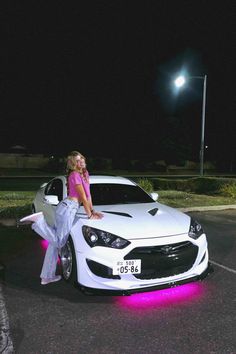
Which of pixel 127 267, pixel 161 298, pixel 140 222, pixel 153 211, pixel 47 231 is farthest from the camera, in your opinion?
pixel 153 211

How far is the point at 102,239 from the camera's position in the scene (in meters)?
4.89

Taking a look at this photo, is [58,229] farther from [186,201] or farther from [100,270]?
[186,201]

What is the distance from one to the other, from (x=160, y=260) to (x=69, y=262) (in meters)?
1.26

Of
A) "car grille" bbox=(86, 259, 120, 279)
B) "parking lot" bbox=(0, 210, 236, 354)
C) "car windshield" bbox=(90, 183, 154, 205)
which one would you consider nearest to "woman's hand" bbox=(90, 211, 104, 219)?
"car grille" bbox=(86, 259, 120, 279)

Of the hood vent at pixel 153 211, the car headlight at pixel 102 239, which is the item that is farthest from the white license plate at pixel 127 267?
the hood vent at pixel 153 211

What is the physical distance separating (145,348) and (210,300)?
4.94ft

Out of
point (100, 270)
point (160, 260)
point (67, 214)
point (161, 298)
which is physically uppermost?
point (67, 214)

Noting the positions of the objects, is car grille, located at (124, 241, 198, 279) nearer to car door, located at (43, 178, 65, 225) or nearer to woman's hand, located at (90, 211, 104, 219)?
woman's hand, located at (90, 211, 104, 219)

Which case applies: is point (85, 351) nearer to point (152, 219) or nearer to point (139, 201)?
point (152, 219)

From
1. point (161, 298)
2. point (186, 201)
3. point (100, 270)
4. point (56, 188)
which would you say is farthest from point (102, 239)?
point (186, 201)

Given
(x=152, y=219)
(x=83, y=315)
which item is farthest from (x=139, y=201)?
(x=83, y=315)

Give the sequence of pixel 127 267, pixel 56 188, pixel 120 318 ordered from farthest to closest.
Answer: pixel 56 188
pixel 127 267
pixel 120 318

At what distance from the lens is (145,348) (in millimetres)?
3783

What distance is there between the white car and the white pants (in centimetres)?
11
